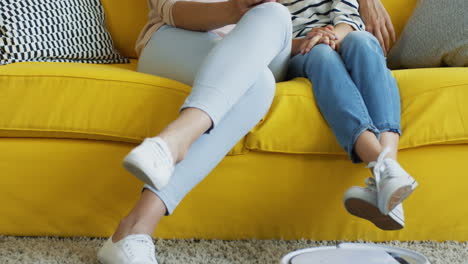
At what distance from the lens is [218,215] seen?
166 centimetres

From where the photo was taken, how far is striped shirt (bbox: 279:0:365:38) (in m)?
1.93

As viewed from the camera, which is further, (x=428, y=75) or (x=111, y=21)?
(x=111, y=21)

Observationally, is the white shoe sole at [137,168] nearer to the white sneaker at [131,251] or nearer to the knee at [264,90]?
the white sneaker at [131,251]

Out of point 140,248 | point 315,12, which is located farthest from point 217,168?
point 315,12

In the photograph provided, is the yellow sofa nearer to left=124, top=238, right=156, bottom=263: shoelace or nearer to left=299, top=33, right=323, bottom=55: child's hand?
left=299, top=33, right=323, bottom=55: child's hand

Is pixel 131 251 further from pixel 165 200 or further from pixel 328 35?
pixel 328 35

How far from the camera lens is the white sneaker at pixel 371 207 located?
1.43 meters

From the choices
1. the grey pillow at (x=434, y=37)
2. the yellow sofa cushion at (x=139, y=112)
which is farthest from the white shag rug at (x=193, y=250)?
the grey pillow at (x=434, y=37)

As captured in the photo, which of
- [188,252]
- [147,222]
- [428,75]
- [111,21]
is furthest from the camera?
[111,21]

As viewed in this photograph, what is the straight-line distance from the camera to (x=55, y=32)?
6.31 feet

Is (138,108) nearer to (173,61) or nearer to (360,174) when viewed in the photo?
(173,61)

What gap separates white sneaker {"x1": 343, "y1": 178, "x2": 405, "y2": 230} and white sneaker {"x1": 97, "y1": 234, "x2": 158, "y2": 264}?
44 cm

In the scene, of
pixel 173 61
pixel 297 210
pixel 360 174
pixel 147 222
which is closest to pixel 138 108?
pixel 173 61

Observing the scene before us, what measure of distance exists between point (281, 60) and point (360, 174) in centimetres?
36
